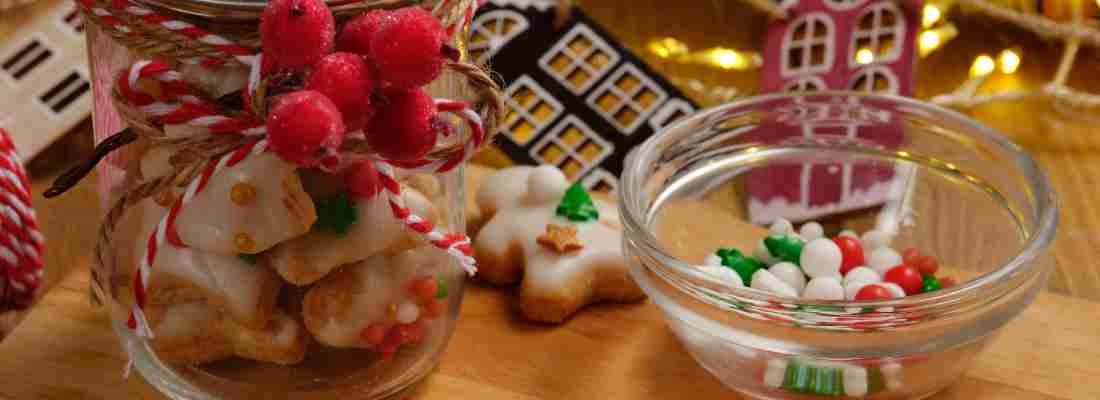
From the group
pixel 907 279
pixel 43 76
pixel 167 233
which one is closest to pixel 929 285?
pixel 907 279

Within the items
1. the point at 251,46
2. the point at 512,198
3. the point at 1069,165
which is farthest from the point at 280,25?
the point at 1069,165

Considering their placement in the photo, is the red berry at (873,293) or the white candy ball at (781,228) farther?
the white candy ball at (781,228)

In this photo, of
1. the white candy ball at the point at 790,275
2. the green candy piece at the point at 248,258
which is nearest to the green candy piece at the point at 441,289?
the green candy piece at the point at 248,258

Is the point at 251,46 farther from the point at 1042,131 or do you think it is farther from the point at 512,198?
the point at 1042,131

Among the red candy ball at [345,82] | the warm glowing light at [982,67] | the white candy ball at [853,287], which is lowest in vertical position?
the white candy ball at [853,287]

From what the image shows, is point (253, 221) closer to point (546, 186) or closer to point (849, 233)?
point (546, 186)

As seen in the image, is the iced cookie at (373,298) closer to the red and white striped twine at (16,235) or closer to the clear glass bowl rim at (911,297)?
the clear glass bowl rim at (911,297)
